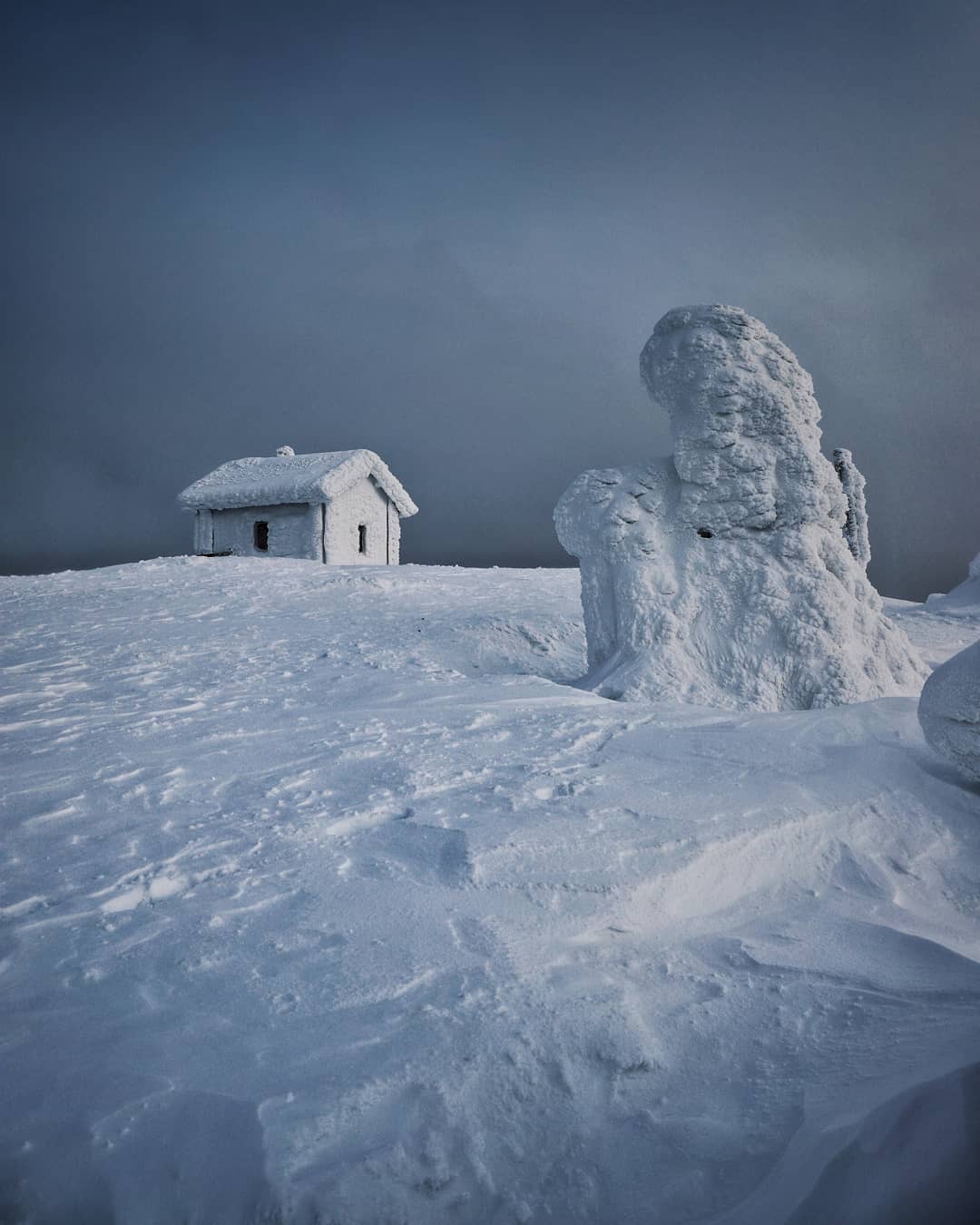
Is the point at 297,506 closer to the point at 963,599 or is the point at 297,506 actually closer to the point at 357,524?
the point at 357,524

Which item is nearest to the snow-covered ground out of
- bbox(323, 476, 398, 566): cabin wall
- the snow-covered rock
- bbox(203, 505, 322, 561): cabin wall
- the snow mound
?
the snow-covered rock

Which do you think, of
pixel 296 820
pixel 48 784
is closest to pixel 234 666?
pixel 48 784

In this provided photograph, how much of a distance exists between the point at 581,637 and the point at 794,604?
11.6 ft

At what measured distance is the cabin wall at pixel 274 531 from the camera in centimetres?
1786

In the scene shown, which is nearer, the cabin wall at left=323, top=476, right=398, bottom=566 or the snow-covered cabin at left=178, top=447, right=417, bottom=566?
the snow-covered cabin at left=178, top=447, right=417, bottom=566

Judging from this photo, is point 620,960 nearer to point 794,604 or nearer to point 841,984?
point 841,984

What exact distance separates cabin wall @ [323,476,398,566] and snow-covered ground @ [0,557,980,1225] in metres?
14.2

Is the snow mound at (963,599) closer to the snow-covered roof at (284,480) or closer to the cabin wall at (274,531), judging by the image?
the snow-covered roof at (284,480)

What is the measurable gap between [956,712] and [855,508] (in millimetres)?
16543

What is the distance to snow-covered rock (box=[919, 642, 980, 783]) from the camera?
9.48 ft

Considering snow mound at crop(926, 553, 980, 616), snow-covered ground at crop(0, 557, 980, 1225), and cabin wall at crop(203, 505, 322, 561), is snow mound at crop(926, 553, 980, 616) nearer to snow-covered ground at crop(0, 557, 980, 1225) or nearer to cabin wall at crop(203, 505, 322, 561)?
snow-covered ground at crop(0, 557, 980, 1225)

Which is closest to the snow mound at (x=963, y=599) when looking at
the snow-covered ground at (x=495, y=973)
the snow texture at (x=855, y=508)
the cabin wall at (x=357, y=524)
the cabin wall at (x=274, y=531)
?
the snow texture at (x=855, y=508)

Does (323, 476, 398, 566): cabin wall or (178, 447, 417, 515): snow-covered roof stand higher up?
(178, 447, 417, 515): snow-covered roof

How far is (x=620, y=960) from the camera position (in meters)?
1.98
